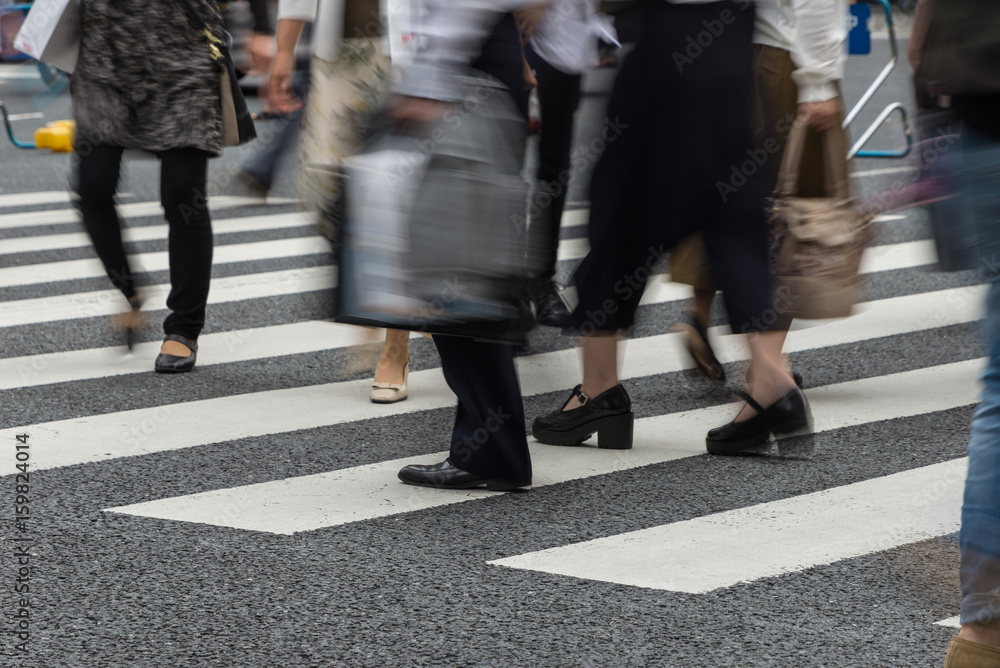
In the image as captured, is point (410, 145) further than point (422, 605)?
Yes

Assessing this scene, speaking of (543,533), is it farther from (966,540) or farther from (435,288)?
(966,540)

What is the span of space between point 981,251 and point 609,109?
1.84 metres

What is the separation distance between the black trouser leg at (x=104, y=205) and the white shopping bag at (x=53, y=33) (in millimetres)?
328

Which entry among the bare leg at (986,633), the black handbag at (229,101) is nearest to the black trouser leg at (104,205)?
the black handbag at (229,101)

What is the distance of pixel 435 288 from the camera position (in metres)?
3.43

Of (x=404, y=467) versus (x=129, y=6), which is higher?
(x=129, y=6)

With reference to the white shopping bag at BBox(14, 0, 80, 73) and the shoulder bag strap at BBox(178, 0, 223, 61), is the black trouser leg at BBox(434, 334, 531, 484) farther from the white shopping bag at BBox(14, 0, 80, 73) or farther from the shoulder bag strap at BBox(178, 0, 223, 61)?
the white shopping bag at BBox(14, 0, 80, 73)

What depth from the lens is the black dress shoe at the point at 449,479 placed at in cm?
397

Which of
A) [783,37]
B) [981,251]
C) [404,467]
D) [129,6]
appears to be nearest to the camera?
[981,251]

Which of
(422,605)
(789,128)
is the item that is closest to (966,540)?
(422,605)

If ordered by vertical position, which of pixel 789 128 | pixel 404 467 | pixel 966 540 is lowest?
pixel 404 467

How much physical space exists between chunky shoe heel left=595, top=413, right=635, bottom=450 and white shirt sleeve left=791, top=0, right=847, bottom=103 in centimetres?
108

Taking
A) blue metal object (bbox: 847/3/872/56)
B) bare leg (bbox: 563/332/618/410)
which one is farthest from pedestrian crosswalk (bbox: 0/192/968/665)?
blue metal object (bbox: 847/3/872/56)

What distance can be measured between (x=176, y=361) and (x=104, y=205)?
61 centimetres
